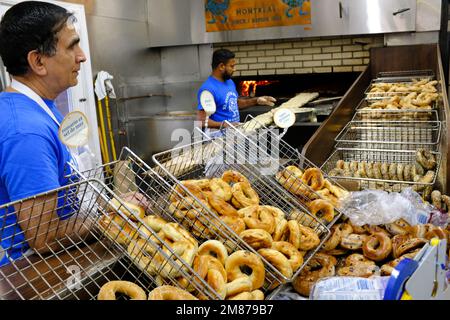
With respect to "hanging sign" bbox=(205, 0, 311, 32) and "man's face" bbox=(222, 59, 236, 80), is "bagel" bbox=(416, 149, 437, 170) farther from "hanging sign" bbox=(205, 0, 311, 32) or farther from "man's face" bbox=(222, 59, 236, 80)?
"hanging sign" bbox=(205, 0, 311, 32)

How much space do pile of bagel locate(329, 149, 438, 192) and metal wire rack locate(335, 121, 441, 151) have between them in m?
0.33

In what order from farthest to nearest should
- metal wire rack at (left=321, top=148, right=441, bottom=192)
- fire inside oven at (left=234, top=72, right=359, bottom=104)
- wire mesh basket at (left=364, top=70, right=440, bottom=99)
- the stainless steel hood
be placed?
fire inside oven at (left=234, top=72, right=359, bottom=104)
the stainless steel hood
wire mesh basket at (left=364, top=70, right=440, bottom=99)
metal wire rack at (left=321, top=148, right=441, bottom=192)

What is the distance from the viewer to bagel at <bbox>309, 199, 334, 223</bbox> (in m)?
2.04

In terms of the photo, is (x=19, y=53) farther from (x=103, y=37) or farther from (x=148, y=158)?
(x=148, y=158)

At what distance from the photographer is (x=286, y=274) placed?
4.86 feet

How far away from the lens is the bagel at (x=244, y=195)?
189cm

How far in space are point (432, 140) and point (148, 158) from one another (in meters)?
4.43

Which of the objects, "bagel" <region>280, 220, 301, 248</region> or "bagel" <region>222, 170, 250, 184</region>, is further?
"bagel" <region>222, 170, 250, 184</region>

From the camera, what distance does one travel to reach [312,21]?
19.5 feet

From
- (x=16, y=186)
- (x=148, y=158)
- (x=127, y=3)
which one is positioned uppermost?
(x=127, y=3)

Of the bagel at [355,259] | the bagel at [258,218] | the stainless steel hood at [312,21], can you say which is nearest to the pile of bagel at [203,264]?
the bagel at [258,218]

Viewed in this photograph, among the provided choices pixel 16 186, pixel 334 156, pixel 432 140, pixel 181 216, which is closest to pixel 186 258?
pixel 181 216

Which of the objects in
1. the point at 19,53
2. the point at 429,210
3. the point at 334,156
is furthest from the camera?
the point at 334,156

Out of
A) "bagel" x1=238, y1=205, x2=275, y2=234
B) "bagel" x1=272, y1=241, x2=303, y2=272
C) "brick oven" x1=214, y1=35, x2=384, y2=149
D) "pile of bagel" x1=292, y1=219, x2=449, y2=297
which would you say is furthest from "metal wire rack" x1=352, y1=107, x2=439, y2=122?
"bagel" x1=272, y1=241, x2=303, y2=272
